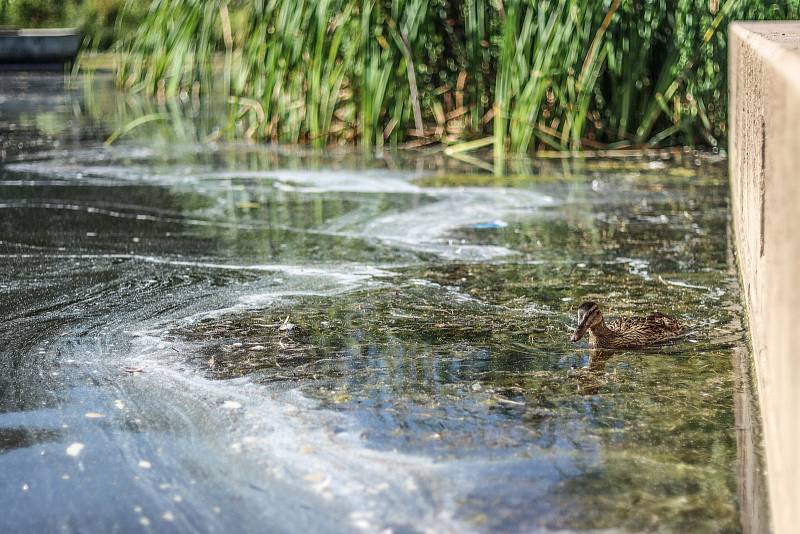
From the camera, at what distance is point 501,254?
5770 millimetres

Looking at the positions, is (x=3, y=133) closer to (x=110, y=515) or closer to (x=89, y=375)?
(x=89, y=375)

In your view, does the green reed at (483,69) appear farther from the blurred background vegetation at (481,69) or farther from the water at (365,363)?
the water at (365,363)

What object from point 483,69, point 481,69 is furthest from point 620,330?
point 483,69

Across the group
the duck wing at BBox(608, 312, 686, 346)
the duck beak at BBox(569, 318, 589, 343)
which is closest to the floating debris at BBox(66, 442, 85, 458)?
the duck beak at BBox(569, 318, 589, 343)

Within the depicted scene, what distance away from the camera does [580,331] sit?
13.2ft

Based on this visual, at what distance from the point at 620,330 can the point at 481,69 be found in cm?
569

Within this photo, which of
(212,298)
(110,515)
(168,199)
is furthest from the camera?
(168,199)

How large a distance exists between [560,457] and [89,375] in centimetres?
162

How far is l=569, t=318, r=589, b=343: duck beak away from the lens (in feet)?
13.1

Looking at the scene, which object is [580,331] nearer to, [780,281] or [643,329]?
[643,329]

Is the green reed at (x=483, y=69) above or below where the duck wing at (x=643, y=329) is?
above

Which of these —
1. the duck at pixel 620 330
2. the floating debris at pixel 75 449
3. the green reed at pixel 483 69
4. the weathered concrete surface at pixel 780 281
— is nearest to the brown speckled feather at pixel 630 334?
the duck at pixel 620 330

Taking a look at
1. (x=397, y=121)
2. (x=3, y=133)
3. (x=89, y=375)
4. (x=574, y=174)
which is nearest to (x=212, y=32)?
(x=397, y=121)

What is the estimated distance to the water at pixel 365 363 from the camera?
9.34ft
